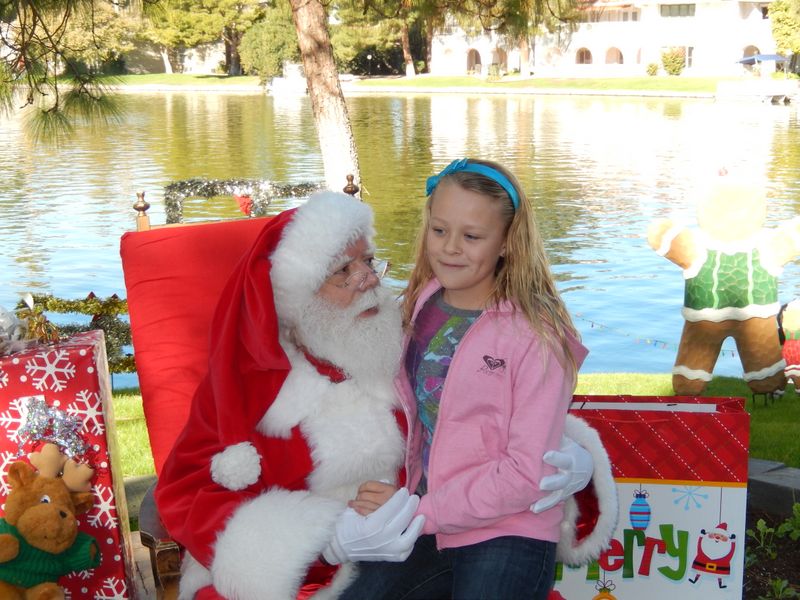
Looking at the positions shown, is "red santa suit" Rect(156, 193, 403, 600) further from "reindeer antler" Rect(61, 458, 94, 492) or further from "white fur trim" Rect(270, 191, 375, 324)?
"reindeer antler" Rect(61, 458, 94, 492)

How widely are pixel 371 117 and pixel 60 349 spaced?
75.2 feet

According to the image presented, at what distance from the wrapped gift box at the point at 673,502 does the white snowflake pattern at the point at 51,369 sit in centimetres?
130

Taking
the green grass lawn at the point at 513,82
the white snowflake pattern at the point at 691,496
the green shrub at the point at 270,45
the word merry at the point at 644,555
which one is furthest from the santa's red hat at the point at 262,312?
the green shrub at the point at 270,45

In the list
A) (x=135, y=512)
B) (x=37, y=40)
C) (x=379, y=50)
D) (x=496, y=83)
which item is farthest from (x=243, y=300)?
(x=379, y=50)

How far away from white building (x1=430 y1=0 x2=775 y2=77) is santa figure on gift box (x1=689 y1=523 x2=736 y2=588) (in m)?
36.5

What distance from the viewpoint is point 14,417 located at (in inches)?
92.1

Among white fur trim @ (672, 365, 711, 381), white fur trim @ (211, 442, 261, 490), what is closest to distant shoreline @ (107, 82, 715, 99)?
white fur trim @ (672, 365, 711, 381)

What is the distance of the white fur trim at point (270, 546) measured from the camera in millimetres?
1876

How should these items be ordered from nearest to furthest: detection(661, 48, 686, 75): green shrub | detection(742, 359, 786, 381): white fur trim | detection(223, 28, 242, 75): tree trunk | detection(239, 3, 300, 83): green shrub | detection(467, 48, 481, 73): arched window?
1. detection(742, 359, 786, 381): white fur trim
2. detection(239, 3, 300, 83): green shrub
3. detection(661, 48, 686, 75): green shrub
4. detection(223, 28, 242, 75): tree trunk
5. detection(467, 48, 481, 73): arched window

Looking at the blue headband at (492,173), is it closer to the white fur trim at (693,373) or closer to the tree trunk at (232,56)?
the white fur trim at (693,373)

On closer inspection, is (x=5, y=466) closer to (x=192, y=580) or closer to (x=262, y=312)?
(x=192, y=580)

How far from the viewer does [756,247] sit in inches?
169

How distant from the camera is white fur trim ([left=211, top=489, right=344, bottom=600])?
188 cm

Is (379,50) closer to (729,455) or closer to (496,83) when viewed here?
(496,83)
